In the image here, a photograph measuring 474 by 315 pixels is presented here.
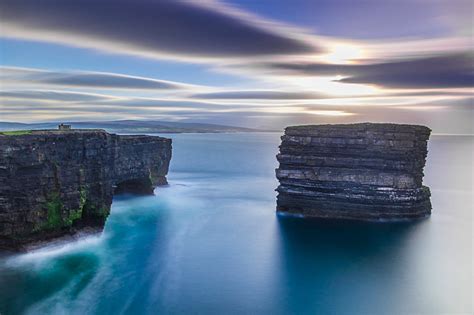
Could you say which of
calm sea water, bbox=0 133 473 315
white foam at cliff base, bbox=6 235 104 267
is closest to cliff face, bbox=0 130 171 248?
white foam at cliff base, bbox=6 235 104 267

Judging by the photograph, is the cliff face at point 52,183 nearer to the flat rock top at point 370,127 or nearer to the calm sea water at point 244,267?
the calm sea water at point 244,267

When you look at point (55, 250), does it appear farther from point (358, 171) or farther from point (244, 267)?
point (358, 171)

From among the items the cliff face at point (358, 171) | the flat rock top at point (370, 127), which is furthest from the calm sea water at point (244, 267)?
the flat rock top at point (370, 127)

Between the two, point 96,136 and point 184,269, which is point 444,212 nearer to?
point 184,269

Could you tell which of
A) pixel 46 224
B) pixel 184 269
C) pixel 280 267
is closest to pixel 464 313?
pixel 280 267

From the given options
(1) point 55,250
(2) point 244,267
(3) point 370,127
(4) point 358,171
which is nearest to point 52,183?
(1) point 55,250
